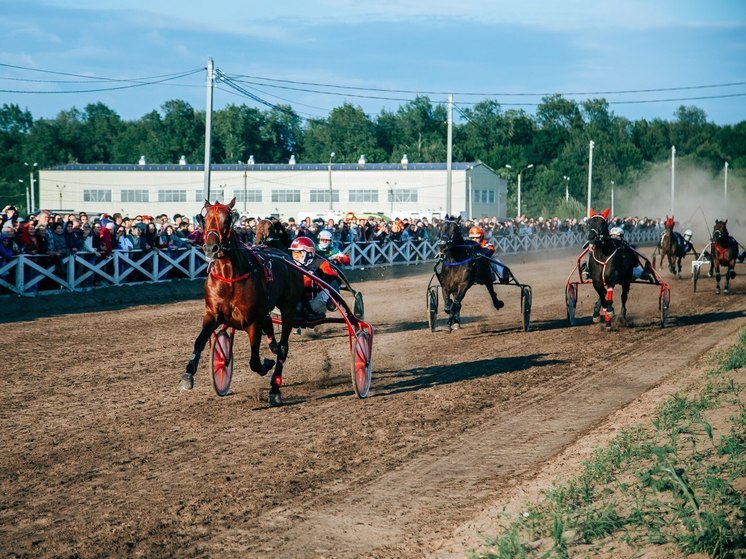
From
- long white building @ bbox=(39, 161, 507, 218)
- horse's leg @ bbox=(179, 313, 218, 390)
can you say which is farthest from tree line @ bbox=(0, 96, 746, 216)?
horse's leg @ bbox=(179, 313, 218, 390)

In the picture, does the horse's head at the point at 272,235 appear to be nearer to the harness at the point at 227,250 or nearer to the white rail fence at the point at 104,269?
the harness at the point at 227,250

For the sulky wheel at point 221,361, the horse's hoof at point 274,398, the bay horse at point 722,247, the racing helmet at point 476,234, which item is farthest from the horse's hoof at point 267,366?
the bay horse at point 722,247

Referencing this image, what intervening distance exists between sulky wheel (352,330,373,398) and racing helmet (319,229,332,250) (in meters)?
2.92

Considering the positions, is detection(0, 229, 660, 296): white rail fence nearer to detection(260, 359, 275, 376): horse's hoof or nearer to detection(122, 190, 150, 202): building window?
detection(260, 359, 275, 376): horse's hoof

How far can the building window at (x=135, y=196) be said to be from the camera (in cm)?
7381

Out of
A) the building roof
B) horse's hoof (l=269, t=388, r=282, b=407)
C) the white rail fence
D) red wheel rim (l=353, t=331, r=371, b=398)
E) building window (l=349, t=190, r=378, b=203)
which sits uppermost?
the building roof

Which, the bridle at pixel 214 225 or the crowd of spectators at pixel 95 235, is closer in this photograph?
the bridle at pixel 214 225

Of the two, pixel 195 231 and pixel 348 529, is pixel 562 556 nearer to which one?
pixel 348 529

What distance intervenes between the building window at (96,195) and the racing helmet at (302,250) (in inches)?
2696

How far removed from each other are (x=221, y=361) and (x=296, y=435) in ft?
5.26

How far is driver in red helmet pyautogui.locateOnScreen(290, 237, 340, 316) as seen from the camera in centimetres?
952

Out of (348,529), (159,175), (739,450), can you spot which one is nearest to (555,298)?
(739,450)

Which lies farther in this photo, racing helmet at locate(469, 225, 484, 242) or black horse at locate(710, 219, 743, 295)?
black horse at locate(710, 219, 743, 295)

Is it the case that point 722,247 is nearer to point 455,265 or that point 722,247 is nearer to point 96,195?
point 455,265
